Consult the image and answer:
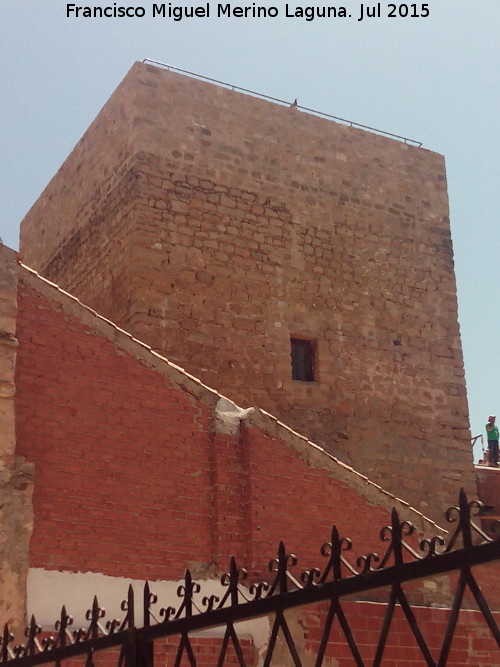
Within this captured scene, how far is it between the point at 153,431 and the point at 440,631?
107 inches

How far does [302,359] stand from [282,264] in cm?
137

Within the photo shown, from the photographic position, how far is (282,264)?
1307 cm

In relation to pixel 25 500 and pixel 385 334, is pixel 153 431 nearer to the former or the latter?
pixel 25 500

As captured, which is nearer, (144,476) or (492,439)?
(144,476)

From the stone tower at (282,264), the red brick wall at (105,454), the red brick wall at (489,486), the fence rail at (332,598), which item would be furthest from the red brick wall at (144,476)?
the red brick wall at (489,486)

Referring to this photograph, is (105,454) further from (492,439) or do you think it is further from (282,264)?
(492,439)

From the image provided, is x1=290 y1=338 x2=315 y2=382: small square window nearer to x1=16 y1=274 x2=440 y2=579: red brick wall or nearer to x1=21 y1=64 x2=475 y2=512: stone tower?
x1=21 y1=64 x2=475 y2=512: stone tower

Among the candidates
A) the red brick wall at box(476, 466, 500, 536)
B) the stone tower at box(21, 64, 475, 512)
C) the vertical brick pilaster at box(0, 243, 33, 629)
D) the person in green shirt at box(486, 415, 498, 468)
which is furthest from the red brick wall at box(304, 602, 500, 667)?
the person in green shirt at box(486, 415, 498, 468)

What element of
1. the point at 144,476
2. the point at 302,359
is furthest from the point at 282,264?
the point at 144,476

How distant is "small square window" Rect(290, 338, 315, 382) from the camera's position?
42.1ft

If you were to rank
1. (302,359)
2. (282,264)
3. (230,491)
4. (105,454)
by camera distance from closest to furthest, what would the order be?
(105,454)
(230,491)
(302,359)
(282,264)

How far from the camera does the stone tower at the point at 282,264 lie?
12.2m

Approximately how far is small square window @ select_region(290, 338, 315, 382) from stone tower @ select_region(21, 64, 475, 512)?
26 mm

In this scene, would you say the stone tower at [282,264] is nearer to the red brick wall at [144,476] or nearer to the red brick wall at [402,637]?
the red brick wall at [144,476]
